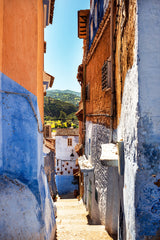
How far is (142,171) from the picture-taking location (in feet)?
Result: 10.7

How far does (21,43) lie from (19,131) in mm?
2237

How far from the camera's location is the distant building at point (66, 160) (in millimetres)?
25391

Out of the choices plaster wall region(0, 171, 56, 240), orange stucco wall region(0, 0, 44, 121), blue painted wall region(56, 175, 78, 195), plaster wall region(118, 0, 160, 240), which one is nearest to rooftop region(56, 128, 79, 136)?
blue painted wall region(56, 175, 78, 195)

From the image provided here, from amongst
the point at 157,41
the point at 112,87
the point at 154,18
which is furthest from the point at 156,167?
the point at 112,87

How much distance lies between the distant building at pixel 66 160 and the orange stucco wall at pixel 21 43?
21.5 m

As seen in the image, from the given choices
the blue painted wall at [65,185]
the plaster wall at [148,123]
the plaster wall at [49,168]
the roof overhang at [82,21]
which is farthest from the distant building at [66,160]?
the plaster wall at [148,123]

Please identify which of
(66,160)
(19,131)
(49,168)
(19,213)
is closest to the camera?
(19,213)

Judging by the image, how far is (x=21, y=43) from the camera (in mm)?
4816

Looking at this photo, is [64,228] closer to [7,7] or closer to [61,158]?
[7,7]

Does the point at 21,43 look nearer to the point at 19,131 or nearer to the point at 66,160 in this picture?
the point at 19,131

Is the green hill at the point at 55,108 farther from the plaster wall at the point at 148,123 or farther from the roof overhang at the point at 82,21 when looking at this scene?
the plaster wall at the point at 148,123

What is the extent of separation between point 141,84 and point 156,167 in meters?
1.46

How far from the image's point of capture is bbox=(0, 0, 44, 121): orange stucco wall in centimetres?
468

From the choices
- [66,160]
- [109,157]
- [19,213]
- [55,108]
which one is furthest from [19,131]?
[55,108]
